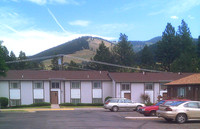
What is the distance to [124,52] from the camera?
80.4 meters

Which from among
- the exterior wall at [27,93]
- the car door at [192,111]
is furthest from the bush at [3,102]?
the car door at [192,111]

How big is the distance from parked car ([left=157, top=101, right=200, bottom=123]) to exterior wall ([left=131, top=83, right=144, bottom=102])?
28.2 meters

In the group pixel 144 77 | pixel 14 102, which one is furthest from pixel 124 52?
pixel 14 102

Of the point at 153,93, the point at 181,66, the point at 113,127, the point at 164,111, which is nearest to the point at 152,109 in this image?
the point at 164,111

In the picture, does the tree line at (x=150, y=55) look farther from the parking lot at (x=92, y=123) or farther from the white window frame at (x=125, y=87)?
the parking lot at (x=92, y=123)

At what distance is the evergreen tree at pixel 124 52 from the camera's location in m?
79.2

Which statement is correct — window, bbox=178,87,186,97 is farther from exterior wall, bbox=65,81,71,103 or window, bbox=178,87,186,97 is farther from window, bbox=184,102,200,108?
exterior wall, bbox=65,81,71,103

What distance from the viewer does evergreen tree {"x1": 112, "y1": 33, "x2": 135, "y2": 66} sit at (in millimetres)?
79250

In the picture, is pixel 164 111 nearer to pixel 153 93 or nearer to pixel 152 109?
pixel 152 109

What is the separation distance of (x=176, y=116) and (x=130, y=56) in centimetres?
6373

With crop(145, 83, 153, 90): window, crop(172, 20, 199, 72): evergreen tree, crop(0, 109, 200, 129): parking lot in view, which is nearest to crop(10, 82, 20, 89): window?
crop(145, 83, 153, 90): window

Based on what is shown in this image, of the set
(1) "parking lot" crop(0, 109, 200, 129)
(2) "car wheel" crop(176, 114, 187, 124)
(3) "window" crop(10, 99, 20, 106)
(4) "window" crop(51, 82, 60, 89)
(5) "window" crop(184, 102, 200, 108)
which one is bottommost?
(3) "window" crop(10, 99, 20, 106)

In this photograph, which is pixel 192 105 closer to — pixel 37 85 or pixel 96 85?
pixel 96 85

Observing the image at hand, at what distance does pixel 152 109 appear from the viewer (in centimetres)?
2156
